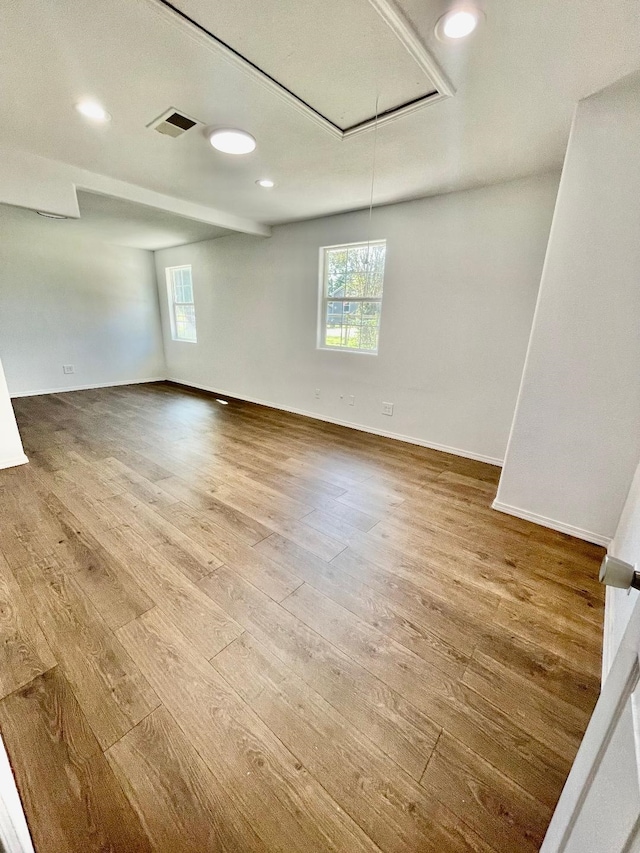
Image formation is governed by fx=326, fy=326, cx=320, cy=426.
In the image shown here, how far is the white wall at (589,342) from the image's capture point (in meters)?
1.75

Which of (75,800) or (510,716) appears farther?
(510,716)

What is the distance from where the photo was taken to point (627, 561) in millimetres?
1462

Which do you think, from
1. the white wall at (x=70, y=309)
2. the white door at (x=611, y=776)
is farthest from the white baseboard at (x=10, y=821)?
the white wall at (x=70, y=309)

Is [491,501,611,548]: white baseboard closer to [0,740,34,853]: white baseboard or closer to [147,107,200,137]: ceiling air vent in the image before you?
[0,740,34,853]: white baseboard

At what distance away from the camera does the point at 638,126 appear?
168cm

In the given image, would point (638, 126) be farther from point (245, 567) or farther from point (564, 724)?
point (245, 567)

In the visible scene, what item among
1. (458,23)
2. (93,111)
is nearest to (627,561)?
(458,23)

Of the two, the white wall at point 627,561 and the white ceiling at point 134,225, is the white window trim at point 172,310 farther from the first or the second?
the white wall at point 627,561

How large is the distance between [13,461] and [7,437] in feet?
0.72

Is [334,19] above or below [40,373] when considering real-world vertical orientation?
above

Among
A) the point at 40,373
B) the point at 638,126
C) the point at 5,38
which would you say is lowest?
the point at 40,373

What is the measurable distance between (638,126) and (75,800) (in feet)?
11.7

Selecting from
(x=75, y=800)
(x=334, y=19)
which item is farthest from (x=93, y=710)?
(x=334, y=19)

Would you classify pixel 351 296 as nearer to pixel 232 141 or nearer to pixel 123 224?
pixel 232 141
